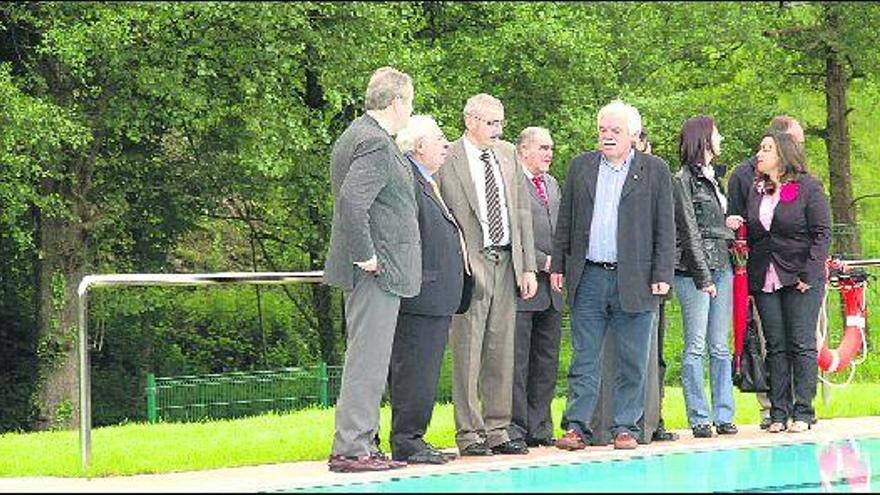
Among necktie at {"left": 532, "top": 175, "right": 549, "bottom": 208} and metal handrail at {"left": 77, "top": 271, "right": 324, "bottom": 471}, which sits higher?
necktie at {"left": 532, "top": 175, "right": 549, "bottom": 208}

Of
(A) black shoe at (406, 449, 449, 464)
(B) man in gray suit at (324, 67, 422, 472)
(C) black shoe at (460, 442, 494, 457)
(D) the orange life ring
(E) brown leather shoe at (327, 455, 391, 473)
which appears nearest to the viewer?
(E) brown leather shoe at (327, 455, 391, 473)

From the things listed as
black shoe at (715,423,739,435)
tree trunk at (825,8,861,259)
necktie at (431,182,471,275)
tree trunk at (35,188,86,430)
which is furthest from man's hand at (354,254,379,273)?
tree trunk at (825,8,861,259)

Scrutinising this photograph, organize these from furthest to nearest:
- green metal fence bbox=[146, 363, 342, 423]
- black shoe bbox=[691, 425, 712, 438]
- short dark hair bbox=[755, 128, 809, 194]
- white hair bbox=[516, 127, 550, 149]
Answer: green metal fence bbox=[146, 363, 342, 423] < short dark hair bbox=[755, 128, 809, 194] < black shoe bbox=[691, 425, 712, 438] < white hair bbox=[516, 127, 550, 149]

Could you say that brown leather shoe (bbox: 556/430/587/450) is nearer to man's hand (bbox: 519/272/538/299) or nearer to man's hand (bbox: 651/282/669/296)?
man's hand (bbox: 519/272/538/299)

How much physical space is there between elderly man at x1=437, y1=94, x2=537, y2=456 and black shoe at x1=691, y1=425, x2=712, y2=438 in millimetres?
1574

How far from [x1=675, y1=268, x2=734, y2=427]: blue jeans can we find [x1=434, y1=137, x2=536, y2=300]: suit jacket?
1.41m

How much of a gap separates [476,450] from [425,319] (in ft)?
3.04

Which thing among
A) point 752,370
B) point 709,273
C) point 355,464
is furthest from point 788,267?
point 355,464

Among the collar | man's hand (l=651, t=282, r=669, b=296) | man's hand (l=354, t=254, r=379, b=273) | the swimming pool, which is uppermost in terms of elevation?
the collar

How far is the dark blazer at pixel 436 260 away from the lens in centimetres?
1189

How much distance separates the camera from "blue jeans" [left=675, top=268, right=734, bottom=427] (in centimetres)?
1359

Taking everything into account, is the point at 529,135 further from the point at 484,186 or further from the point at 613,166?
the point at 484,186

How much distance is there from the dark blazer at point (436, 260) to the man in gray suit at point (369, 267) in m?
0.26

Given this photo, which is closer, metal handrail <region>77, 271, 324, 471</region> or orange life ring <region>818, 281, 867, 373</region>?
metal handrail <region>77, 271, 324, 471</region>
